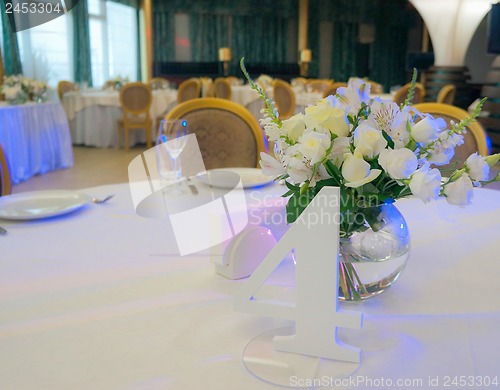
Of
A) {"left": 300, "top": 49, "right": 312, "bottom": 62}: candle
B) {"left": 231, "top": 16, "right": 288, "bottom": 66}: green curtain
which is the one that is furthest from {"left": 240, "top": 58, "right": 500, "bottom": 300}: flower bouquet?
{"left": 231, "top": 16, "right": 288, "bottom": 66}: green curtain

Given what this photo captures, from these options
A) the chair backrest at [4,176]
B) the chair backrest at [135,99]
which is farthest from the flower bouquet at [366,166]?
the chair backrest at [135,99]

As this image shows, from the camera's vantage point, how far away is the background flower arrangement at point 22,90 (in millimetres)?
5316

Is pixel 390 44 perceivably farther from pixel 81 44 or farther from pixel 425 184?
pixel 425 184

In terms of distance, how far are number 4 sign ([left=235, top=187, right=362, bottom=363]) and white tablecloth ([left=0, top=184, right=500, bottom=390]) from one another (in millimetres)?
56

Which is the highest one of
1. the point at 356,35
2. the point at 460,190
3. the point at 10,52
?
the point at 356,35

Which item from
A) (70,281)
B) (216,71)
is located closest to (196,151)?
(70,281)

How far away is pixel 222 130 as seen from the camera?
7.37 ft

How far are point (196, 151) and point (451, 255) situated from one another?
0.74m

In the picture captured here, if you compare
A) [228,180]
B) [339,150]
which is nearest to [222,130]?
[228,180]

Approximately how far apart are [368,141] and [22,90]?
5461 mm

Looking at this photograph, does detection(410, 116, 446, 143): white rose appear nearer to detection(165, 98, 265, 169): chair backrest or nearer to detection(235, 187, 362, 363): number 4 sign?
detection(235, 187, 362, 363): number 4 sign

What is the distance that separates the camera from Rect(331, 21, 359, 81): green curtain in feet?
44.8

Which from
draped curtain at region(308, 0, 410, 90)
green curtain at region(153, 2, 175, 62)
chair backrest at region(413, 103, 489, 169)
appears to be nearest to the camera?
chair backrest at region(413, 103, 489, 169)

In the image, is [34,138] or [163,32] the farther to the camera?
[163,32]
